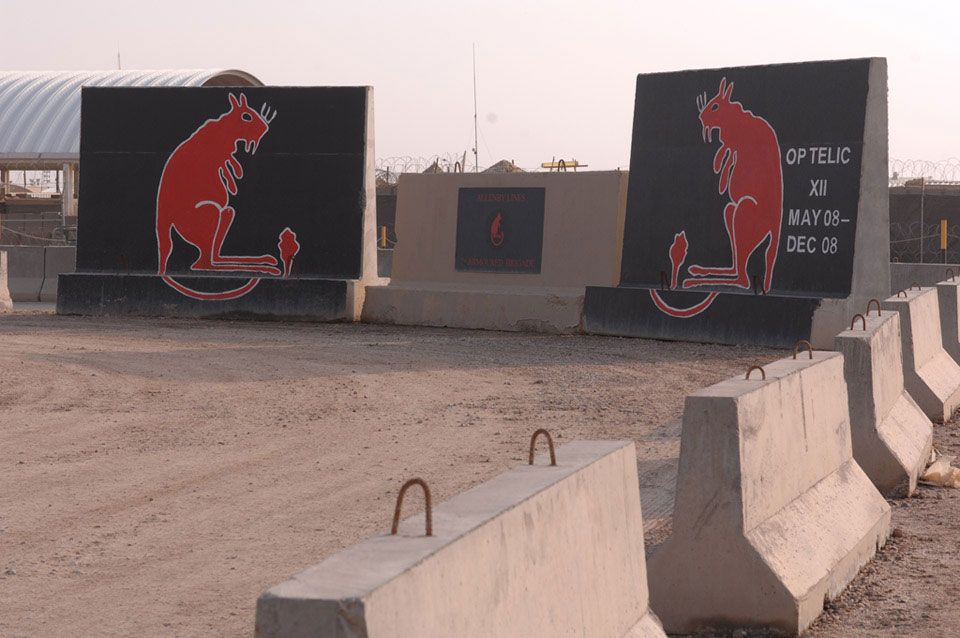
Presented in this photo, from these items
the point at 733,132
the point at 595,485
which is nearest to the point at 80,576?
the point at 595,485

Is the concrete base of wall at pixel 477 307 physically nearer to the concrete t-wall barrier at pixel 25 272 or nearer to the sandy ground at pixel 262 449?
the sandy ground at pixel 262 449

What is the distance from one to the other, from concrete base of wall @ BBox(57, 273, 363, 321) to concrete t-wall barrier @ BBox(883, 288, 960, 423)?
1022 centimetres

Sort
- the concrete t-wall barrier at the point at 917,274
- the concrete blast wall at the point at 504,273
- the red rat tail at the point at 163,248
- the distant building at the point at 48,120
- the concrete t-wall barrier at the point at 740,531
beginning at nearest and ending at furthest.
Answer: the concrete t-wall barrier at the point at 740,531 < the concrete blast wall at the point at 504,273 < the red rat tail at the point at 163,248 < the concrete t-wall barrier at the point at 917,274 < the distant building at the point at 48,120

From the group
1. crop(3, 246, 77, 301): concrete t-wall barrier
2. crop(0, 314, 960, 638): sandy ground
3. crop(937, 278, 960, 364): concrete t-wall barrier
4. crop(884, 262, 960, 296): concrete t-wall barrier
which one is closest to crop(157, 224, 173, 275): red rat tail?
crop(0, 314, 960, 638): sandy ground

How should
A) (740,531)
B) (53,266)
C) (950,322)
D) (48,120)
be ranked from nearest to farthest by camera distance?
(740,531)
(950,322)
(53,266)
(48,120)

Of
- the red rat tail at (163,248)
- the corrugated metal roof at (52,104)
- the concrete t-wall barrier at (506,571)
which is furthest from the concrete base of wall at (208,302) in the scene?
the corrugated metal roof at (52,104)

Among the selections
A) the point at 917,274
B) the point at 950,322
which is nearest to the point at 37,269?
the point at 917,274

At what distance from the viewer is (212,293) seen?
20.0 m

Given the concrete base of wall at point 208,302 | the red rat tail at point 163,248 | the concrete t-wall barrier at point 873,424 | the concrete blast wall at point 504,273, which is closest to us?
the concrete t-wall barrier at point 873,424

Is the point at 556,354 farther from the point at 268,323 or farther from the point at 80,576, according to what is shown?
the point at 80,576

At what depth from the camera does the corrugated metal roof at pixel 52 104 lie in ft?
197

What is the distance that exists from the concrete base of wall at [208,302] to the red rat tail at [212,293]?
2.7 inches

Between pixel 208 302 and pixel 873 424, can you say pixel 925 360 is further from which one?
pixel 208 302

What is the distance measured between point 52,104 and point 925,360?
198 ft
